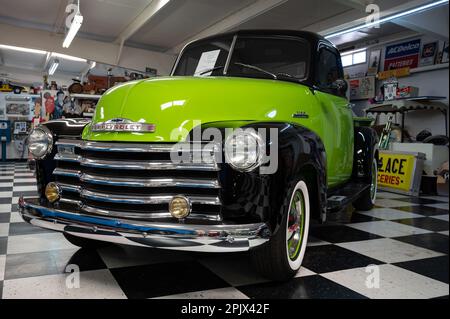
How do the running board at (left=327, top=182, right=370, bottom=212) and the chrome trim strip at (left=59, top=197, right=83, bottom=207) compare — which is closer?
the chrome trim strip at (left=59, top=197, right=83, bottom=207)

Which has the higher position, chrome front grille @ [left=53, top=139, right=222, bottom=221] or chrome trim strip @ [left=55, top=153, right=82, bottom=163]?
chrome trim strip @ [left=55, top=153, right=82, bottom=163]

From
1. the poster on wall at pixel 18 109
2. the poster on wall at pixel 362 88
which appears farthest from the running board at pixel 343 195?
the poster on wall at pixel 18 109

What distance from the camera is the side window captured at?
2753 mm

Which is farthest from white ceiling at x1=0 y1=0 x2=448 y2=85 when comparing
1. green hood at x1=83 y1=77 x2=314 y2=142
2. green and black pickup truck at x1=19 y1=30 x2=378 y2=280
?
green and black pickup truck at x1=19 y1=30 x2=378 y2=280

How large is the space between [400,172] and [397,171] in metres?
0.06

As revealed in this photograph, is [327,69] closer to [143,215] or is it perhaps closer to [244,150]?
[244,150]

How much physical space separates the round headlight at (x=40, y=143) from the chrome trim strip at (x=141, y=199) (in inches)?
19.1

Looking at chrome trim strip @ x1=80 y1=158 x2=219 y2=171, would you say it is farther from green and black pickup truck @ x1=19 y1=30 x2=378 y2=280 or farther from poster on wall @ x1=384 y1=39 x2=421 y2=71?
poster on wall @ x1=384 y1=39 x2=421 y2=71

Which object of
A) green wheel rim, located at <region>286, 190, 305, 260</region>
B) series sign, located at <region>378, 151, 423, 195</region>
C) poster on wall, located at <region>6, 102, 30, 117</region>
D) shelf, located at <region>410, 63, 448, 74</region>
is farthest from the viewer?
poster on wall, located at <region>6, 102, 30, 117</region>

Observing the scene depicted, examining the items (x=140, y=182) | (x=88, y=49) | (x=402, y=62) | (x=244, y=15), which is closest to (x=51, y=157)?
(x=140, y=182)

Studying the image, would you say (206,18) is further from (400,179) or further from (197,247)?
(197,247)

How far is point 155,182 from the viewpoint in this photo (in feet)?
5.62

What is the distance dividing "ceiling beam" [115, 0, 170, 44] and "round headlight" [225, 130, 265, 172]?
7.08 metres

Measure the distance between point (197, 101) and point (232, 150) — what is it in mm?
387
